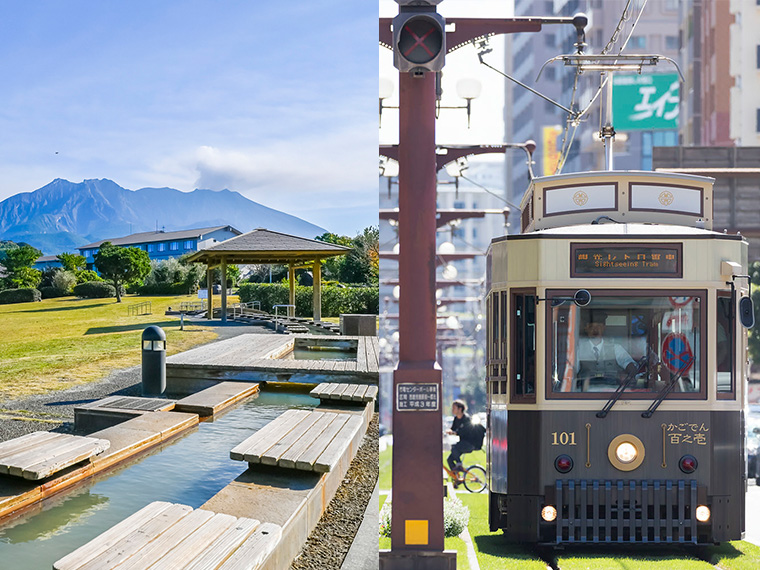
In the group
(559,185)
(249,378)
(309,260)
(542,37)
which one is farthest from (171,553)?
(542,37)

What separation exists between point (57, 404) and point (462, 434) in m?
3.32

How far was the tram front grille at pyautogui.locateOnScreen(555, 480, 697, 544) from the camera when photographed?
3.79m

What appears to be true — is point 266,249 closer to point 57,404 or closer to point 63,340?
point 63,340

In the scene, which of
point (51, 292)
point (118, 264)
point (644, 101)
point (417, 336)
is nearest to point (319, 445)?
point (417, 336)

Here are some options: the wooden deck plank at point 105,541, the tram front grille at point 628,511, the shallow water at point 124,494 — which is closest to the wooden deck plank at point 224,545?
the wooden deck plank at point 105,541

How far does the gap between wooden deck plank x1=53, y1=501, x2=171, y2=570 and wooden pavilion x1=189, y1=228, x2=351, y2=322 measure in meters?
4.70

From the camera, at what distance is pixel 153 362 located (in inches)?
253

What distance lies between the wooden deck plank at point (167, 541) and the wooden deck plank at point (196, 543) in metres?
0.02

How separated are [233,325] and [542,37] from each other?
29.3 meters

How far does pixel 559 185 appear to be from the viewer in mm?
4309

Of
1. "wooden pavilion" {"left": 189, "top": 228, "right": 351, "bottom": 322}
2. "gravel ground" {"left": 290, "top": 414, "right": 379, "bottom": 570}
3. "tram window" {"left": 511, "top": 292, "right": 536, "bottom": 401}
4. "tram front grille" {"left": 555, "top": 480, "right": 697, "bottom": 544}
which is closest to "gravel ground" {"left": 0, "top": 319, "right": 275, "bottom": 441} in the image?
"wooden pavilion" {"left": 189, "top": 228, "right": 351, "bottom": 322}

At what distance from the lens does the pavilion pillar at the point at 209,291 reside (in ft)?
26.6

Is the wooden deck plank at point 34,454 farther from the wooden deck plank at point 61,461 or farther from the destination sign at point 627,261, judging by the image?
the destination sign at point 627,261

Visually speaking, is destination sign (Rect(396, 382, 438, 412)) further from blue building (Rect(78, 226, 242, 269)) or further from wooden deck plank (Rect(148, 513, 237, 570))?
blue building (Rect(78, 226, 242, 269))
